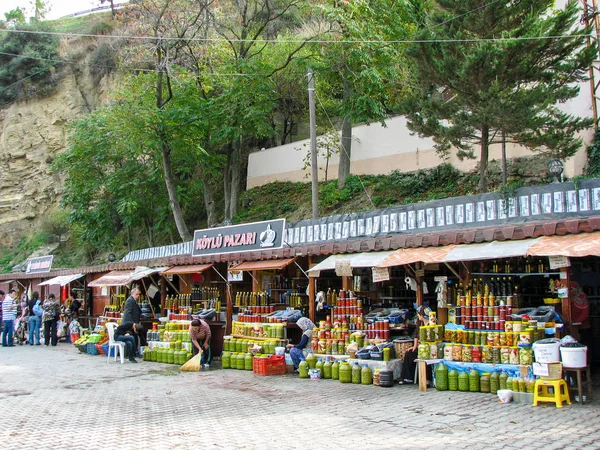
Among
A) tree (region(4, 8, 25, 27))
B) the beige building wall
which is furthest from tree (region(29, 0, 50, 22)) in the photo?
the beige building wall

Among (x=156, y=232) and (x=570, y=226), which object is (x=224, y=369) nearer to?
(x=570, y=226)

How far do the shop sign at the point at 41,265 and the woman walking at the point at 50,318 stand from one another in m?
5.59

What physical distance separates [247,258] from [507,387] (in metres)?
7.36

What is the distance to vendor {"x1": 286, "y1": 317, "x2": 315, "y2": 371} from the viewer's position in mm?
12109

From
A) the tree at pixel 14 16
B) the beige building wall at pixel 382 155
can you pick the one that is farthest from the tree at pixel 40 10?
the beige building wall at pixel 382 155

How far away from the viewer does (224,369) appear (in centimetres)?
1346

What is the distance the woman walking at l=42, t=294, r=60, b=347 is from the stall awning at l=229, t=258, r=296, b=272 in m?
7.89

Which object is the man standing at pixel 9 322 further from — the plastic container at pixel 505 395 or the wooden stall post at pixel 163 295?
the plastic container at pixel 505 395

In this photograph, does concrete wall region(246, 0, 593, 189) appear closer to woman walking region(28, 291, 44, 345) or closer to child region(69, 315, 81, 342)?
child region(69, 315, 81, 342)

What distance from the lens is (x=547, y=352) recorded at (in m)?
8.24

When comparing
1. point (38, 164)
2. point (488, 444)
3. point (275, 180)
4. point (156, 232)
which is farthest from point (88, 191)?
point (488, 444)

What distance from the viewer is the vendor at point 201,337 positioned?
13.4 m

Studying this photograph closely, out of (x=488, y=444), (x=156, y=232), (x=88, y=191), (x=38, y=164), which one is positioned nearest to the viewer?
(x=488, y=444)

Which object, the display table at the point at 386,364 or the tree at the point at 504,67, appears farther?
the tree at the point at 504,67
